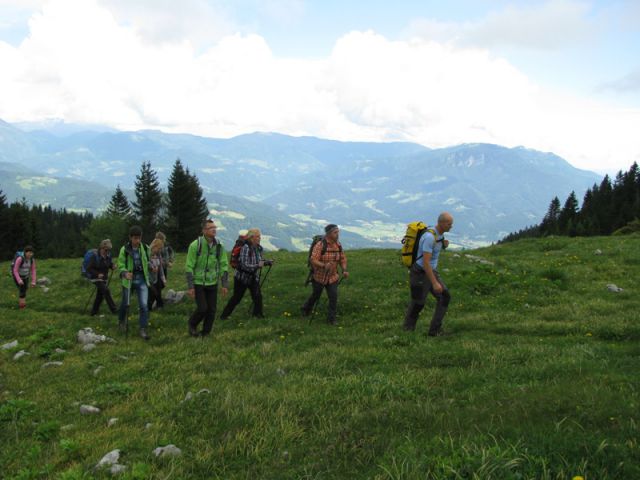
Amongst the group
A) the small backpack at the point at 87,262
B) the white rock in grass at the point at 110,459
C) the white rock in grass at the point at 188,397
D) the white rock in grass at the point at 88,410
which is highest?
the small backpack at the point at 87,262

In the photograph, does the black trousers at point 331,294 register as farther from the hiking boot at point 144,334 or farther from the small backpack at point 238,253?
the hiking boot at point 144,334

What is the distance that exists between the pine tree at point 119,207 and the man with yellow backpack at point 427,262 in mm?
85951

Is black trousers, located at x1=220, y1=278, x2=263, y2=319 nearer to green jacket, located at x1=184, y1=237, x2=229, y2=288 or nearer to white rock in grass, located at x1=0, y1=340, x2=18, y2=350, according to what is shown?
green jacket, located at x1=184, y1=237, x2=229, y2=288

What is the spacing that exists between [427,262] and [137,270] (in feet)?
27.1

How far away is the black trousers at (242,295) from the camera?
13359mm

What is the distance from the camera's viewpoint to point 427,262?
10055mm

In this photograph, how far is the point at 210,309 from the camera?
11.8 metres

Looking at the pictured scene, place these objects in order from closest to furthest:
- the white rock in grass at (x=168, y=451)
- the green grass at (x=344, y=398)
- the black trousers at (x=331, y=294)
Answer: the green grass at (x=344, y=398)
the white rock in grass at (x=168, y=451)
the black trousers at (x=331, y=294)

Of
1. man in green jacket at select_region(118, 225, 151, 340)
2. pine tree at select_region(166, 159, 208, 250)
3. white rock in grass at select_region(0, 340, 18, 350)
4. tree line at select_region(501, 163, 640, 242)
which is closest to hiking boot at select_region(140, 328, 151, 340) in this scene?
man in green jacket at select_region(118, 225, 151, 340)

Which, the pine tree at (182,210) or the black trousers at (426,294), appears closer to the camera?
the black trousers at (426,294)

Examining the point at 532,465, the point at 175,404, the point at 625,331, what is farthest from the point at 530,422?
the point at 625,331

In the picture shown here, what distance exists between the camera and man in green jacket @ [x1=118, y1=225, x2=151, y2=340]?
12.2 meters

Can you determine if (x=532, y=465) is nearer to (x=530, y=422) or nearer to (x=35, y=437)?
(x=530, y=422)

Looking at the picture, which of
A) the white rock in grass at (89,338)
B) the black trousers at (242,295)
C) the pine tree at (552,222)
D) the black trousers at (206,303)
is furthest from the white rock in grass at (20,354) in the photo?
the pine tree at (552,222)
